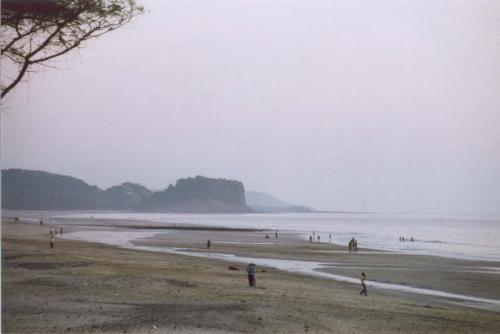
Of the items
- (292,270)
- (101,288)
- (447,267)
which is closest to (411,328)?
(101,288)

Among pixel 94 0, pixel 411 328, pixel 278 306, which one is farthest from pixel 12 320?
pixel 411 328

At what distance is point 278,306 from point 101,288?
18.8ft

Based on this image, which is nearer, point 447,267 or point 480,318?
point 480,318

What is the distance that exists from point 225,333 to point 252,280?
8.89 meters

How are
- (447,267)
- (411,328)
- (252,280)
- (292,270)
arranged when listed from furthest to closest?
(447,267)
(292,270)
(252,280)
(411,328)

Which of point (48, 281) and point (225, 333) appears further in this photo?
point (48, 281)

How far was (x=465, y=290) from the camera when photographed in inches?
1033

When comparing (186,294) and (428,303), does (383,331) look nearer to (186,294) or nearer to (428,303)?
(186,294)

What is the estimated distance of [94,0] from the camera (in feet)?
43.5

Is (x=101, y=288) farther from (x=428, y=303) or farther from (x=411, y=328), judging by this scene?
(x=428, y=303)

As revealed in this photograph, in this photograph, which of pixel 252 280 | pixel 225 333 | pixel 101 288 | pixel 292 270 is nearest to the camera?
pixel 225 333

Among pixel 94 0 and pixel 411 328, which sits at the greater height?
pixel 94 0

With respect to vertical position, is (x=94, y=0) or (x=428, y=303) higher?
(x=94, y=0)

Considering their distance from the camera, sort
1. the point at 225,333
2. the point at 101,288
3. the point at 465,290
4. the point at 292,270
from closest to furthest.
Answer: the point at 225,333 → the point at 101,288 → the point at 465,290 → the point at 292,270
